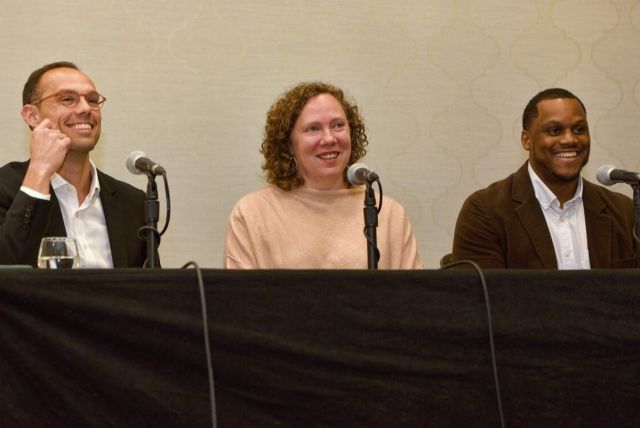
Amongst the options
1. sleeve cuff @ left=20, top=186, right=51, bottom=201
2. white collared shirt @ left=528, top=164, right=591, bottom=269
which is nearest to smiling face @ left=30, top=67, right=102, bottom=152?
sleeve cuff @ left=20, top=186, right=51, bottom=201

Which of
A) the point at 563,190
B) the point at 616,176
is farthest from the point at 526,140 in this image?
the point at 616,176

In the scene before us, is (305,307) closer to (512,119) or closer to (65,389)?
(65,389)

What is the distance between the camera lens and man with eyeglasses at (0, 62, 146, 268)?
9.57ft

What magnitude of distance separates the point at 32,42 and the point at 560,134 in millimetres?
1977

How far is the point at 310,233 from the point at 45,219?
2.88 feet

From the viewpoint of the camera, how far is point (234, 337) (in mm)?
1818

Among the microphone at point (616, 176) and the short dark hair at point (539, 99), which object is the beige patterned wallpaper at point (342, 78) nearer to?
the short dark hair at point (539, 99)

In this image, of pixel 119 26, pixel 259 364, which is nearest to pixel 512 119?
pixel 119 26

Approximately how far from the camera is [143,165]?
2.46 m

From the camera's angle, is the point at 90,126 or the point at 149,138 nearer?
the point at 90,126


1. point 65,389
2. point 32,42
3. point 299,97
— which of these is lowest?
point 65,389

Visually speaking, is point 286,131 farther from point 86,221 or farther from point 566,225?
point 566,225

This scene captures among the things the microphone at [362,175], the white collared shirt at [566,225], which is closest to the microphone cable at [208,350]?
the microphone at [362,175]

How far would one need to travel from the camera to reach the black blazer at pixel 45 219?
2.68 m
